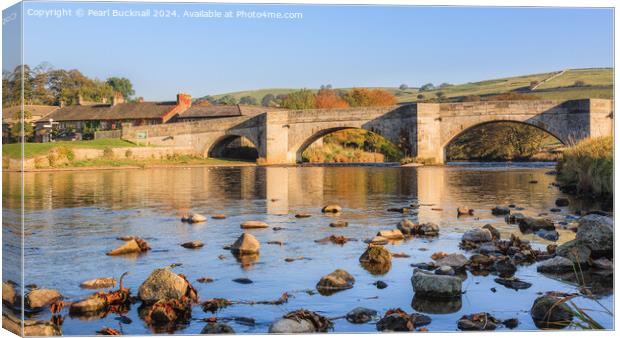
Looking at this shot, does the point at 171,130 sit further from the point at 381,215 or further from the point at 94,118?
the point at 381,215

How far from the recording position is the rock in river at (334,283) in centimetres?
867

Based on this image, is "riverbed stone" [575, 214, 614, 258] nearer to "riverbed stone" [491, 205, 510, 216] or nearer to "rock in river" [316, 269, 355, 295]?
"rock in river" [316, 269, 355, 295]

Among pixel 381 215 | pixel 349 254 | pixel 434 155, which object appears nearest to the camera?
pixel 349 254

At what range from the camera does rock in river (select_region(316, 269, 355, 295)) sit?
867cm

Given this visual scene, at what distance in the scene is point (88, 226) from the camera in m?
15.3

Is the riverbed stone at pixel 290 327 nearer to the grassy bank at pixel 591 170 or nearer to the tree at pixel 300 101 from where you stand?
the grassy bank at pixel 591 170

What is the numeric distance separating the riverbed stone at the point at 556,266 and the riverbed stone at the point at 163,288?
16.0 ft

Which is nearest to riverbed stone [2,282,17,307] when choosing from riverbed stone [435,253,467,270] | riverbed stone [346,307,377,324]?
riverbed stone [346,307,377,324]

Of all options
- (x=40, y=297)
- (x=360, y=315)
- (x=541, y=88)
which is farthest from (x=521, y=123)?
(x=40, y=297)

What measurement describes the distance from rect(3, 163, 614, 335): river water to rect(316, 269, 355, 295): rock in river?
0.15 meters

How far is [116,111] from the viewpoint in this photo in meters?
73.9

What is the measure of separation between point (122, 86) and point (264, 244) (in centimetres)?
7533

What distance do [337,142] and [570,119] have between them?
2757 cm

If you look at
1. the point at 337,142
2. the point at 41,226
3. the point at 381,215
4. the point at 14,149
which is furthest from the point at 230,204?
the point at 337,142
